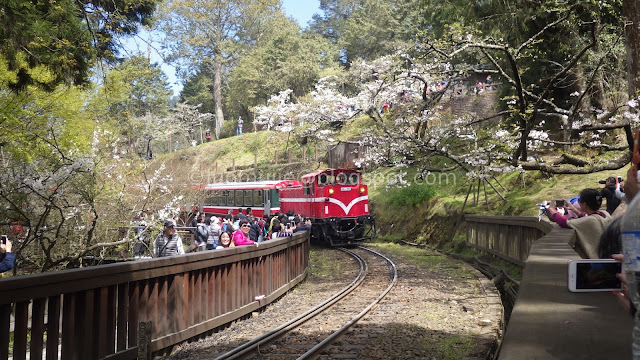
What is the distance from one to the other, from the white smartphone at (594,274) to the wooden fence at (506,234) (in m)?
6.68

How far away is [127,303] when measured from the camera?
630 centimetres

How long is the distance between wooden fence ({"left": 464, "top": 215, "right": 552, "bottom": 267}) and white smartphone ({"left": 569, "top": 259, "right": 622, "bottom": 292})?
6.68 metres

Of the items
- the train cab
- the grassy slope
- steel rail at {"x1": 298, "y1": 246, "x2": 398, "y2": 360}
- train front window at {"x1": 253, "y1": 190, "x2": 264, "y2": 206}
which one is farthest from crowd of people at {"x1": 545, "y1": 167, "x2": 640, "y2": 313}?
the grassy slope

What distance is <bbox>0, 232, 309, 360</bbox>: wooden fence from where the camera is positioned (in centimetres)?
497

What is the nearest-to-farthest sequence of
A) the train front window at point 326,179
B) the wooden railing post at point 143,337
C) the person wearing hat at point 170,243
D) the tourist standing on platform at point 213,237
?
the wooden railing post at point 143,337
the person wearing hat at point 170,243
the tourist standing on platform at point 213,237
the train front window at point 326,179

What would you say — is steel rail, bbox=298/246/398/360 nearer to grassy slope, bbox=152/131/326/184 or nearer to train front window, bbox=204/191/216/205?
train front window, bbox=204/191/216/205

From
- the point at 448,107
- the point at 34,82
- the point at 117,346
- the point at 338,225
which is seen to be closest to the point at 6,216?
the point at 34,82

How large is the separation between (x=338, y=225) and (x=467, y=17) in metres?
10.6

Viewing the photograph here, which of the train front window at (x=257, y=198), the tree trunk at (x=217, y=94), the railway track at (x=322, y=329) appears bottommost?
the railway track at (x=322, y=329)

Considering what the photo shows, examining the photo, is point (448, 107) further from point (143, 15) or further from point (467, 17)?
point (143, 15)

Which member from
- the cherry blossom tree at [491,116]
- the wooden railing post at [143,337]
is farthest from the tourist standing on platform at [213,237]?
the wooden railing post at [143,337]

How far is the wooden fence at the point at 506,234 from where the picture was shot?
11693mm

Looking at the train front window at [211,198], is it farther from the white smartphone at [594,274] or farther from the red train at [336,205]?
the white smartphone at [594,274]

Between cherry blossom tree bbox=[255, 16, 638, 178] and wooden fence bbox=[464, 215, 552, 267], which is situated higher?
cherry blossom tree bbox=[255, 16, 638, 178]
